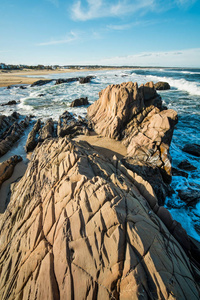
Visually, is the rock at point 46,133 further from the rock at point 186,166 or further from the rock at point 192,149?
the rock at point 192,149

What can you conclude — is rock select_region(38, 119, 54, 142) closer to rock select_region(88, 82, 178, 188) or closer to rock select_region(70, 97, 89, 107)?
rock select_region(88, 82, 178, 188)

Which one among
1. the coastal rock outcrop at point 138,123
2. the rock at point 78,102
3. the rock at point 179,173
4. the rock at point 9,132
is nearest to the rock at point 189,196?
the coastal rock outcrop at point 138,123

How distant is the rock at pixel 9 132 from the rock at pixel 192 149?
59.9ft

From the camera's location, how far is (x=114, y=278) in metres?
3.12

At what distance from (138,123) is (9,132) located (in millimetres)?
15350

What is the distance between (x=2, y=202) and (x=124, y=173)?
7705 mm

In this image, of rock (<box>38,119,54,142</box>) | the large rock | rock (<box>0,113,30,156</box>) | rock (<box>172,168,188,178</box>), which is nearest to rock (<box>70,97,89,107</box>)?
rock (<box>0,113,30,156</box>)

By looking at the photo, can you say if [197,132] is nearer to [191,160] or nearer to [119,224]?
[191,160]

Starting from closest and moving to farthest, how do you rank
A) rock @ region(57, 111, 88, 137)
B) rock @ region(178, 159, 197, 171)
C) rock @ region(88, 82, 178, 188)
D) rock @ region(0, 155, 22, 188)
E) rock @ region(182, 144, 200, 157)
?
rock @ region(88, 82, 178, 188), rock @ region(0, 155, 22, 188), rock @ region(178, 159, 197, 171), rock @ region(182, 144, 200, 157), rock @ region(57, 111, 88, 137)

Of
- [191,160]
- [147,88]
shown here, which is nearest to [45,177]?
[191,160]

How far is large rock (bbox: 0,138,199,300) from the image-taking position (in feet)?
10.2

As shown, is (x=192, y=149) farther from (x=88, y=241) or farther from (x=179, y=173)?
(x=88, y=241)

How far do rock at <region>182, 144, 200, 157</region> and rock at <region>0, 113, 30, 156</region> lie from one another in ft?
59.9

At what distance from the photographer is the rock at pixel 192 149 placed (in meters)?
13.5
